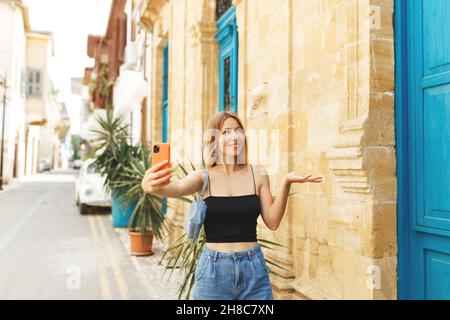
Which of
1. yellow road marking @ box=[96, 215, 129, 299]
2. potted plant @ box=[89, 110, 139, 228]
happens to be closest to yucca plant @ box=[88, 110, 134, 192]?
potted plant @ box=[89, 110, 139, 228]

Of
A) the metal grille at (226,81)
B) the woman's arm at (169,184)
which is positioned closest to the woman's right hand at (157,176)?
the woman's arm at (169,184)

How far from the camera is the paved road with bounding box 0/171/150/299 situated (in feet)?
18.1

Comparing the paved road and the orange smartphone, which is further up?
the orange smartphone

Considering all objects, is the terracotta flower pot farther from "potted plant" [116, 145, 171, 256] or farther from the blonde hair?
the blonde hair

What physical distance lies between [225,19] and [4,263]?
514cm

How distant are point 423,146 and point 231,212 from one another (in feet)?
4.96

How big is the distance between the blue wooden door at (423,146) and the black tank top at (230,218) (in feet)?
4.32

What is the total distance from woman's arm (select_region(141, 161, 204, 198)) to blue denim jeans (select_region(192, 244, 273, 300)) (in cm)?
37

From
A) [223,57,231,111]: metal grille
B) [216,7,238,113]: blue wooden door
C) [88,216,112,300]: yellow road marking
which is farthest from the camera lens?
[223,57,231,111]: metal grille

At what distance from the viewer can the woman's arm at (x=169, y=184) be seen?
204 cm

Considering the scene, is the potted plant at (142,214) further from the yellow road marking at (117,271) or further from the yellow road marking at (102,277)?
the yellow road marking at (102,277)

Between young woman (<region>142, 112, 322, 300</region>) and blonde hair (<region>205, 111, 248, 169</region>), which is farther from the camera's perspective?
blonde hair (<region>205, 111, 248, 169</region>)
